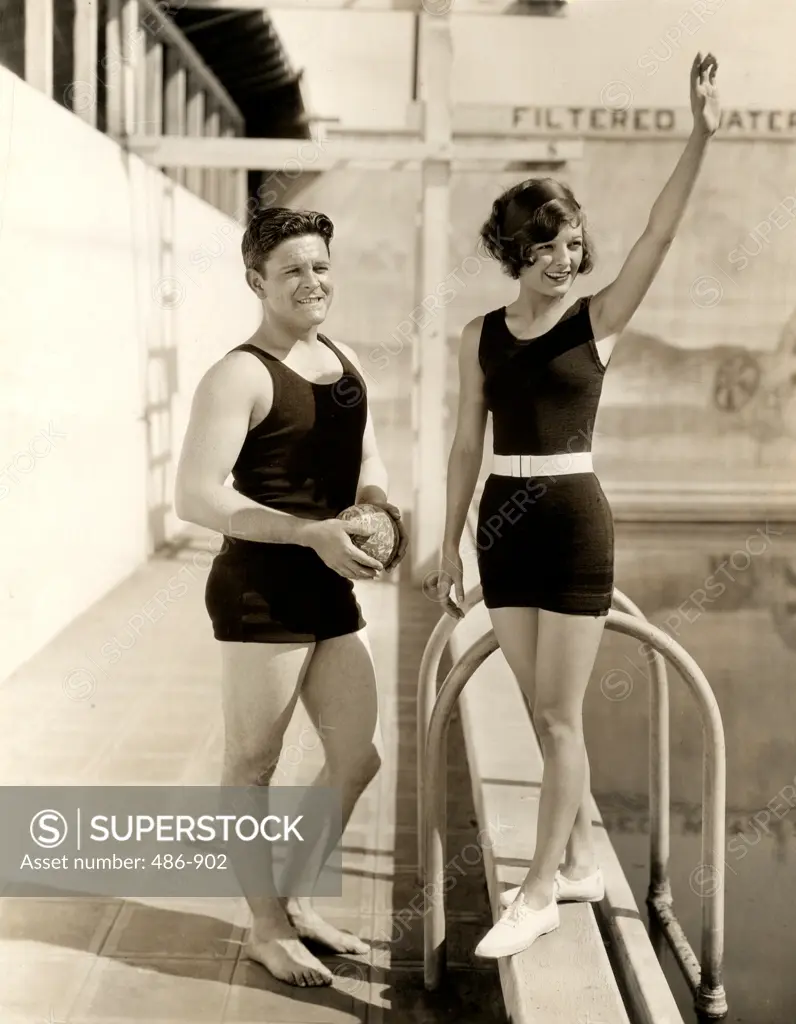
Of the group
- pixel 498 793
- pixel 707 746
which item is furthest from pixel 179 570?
pixel 707 746

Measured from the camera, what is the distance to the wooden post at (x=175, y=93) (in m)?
3.28

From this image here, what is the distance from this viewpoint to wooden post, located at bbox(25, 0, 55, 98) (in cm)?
341

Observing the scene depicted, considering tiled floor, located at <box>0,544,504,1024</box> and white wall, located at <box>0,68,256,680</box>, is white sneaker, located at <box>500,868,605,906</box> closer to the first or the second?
tiled floor, located at <box>0,544,504,1024</box>

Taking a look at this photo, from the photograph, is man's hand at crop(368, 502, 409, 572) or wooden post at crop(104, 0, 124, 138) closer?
man's hand at crop(368, 502, 409, 572)

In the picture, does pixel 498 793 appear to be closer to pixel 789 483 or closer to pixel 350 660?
pixel 350 660

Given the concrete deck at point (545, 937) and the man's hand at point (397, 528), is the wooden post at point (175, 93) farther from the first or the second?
the man's hand at point (397, 528)

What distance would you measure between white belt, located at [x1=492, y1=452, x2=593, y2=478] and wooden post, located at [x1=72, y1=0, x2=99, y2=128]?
1.67m

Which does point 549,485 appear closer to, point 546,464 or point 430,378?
point 546,464

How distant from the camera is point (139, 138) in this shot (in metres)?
3.28

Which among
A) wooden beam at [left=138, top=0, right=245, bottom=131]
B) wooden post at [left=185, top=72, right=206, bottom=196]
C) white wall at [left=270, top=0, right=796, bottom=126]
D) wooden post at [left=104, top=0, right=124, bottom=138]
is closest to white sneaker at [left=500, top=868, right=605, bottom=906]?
white wall at [left=270, top=0, right=796, bottom=126]

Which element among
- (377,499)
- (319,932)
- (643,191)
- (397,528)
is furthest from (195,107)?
(319,932)

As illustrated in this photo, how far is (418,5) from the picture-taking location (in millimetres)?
2717

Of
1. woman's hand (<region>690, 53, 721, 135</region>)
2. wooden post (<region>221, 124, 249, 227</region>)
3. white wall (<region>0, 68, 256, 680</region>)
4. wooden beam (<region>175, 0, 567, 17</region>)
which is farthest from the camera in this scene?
wooden post (<region>221, 124, 249, 227</region>)

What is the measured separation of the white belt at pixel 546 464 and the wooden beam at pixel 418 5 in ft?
3.28
